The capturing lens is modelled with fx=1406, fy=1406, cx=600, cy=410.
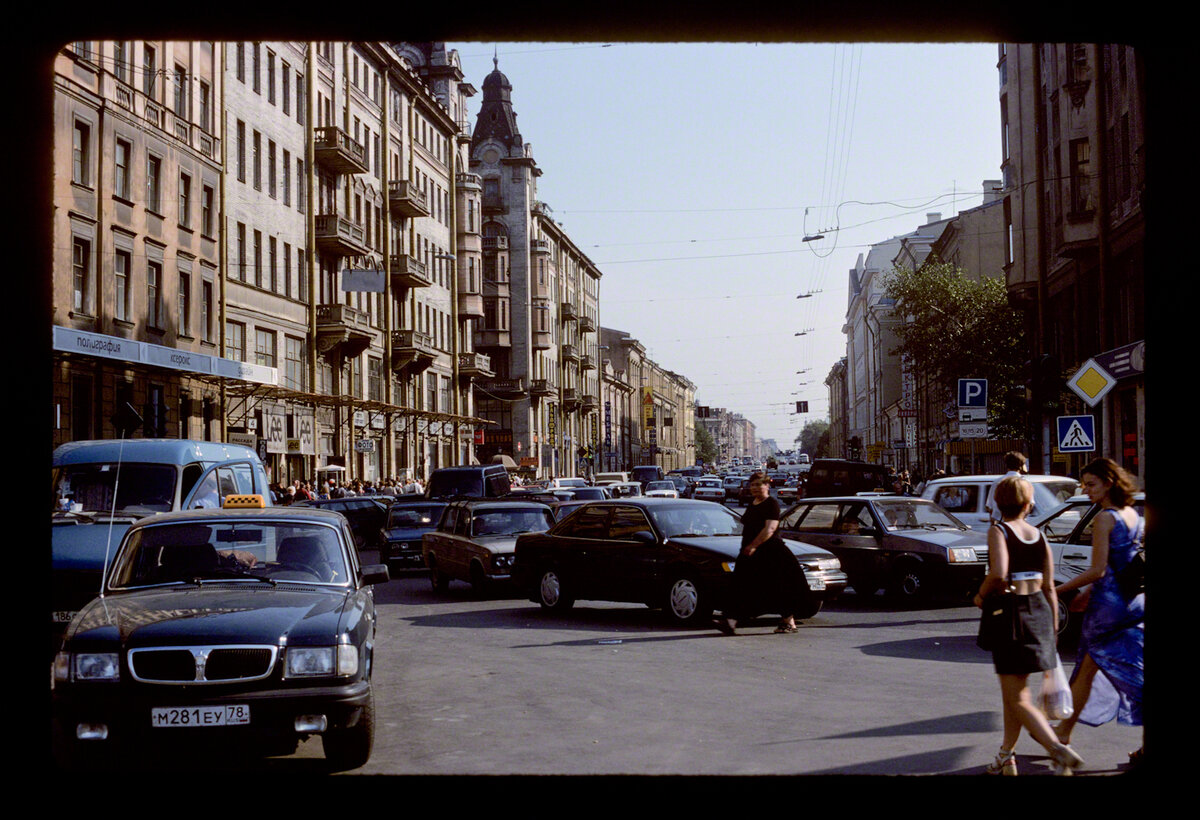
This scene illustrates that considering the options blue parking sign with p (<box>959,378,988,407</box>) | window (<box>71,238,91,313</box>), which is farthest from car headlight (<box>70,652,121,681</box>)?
window (<box>71,238,91,313</box>)

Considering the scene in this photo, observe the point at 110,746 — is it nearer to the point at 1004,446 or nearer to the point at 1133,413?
the point at 1133,413

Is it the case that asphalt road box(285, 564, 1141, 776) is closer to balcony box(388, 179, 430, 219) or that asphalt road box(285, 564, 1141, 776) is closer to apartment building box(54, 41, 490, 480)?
apartment building box(54, 41, 490, 480)

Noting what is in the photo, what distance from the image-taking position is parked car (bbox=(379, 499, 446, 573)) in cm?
2673

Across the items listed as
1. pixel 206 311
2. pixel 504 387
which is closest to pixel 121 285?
pixel 206 311

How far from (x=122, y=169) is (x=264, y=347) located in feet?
40.0

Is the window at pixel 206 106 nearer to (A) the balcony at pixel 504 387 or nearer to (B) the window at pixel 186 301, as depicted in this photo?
(B) the window at pixel 186 301

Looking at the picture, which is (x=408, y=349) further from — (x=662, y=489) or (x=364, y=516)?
(x=364, y=516)

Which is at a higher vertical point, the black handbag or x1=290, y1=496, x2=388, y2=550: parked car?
the black handbag

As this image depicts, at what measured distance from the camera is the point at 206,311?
143 feet

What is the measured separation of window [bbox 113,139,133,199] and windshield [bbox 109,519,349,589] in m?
29.3

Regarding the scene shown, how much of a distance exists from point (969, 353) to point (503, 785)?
125ft

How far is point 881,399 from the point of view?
11194 cm
